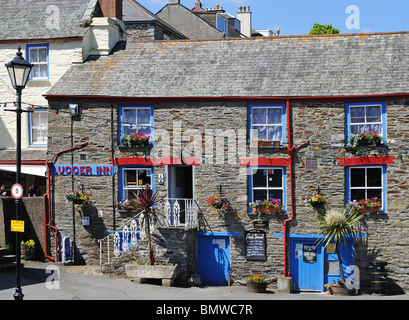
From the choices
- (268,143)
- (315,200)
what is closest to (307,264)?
(315,200)

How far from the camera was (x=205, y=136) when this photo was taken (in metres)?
21.4

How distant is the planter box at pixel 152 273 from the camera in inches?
782

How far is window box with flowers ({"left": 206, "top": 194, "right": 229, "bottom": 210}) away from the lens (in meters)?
20.8

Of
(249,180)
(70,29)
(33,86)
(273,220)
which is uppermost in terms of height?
(70,29)

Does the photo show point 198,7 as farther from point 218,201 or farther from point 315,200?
point 315,200

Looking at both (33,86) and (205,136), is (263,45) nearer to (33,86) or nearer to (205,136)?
(205,136)

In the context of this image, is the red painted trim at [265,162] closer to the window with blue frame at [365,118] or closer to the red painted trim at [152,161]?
the red painted trim at [152,161]

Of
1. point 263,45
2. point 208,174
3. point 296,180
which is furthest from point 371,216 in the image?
point 263,45

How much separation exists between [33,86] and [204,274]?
32.3ft

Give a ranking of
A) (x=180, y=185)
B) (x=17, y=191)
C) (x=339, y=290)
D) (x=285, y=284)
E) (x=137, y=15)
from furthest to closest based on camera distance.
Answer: (x=137, y=15) → (x=180, y=185) → (x=285, y=284) → (x=339, y=290) → (x=17, y=191)

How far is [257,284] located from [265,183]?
11.1 ft

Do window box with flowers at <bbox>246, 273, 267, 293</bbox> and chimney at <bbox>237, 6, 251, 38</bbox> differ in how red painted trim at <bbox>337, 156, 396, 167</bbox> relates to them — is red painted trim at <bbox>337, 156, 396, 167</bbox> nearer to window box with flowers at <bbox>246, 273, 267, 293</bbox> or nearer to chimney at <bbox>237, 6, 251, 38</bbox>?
window box with flowers at <bbox>246, 273, 267, 293</bbox>

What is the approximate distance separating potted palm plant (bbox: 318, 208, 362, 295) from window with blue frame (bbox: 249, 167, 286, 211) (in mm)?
1729

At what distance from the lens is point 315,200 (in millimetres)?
20375
